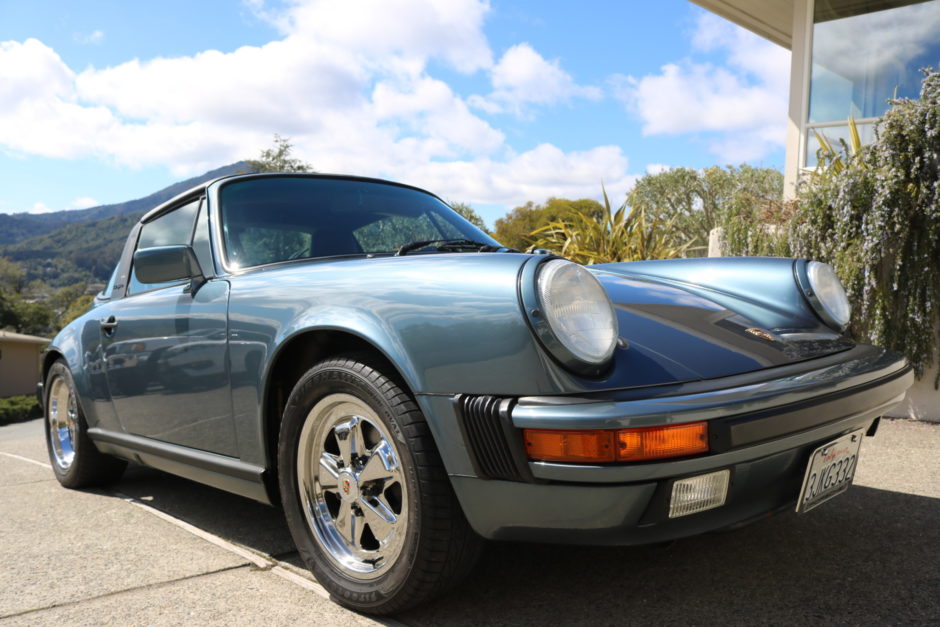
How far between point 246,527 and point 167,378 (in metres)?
0.67

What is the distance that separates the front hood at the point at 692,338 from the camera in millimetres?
1755

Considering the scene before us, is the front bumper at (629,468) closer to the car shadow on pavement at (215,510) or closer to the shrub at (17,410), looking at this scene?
the car shadow on pavement at (215,510)

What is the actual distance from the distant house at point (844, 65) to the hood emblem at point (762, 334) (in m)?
7.71

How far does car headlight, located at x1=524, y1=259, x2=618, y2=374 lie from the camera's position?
163 centimetres

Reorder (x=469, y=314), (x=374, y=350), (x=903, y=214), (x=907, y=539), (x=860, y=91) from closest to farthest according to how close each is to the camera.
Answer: (x=469, y=314) < (x=374, y=350) < (x=907, y=539) < (x=903, y=214) < (x=860, y=91)

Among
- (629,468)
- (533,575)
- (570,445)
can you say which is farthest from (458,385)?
(533,575)

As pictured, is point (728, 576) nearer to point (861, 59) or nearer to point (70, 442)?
point (70, 442)

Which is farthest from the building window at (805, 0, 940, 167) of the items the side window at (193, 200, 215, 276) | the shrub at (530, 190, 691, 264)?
the side window at (193, 200, 215, 276)

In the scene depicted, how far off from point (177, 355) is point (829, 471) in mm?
2151

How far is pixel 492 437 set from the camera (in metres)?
1.64

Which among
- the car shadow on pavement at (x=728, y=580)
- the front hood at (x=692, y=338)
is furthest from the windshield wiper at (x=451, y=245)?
the car shadow on pavement at (x=728, y=580)

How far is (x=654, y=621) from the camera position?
1.84 m

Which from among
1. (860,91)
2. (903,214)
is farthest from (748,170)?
(903,214)

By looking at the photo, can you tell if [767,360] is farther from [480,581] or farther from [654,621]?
[480,581]
